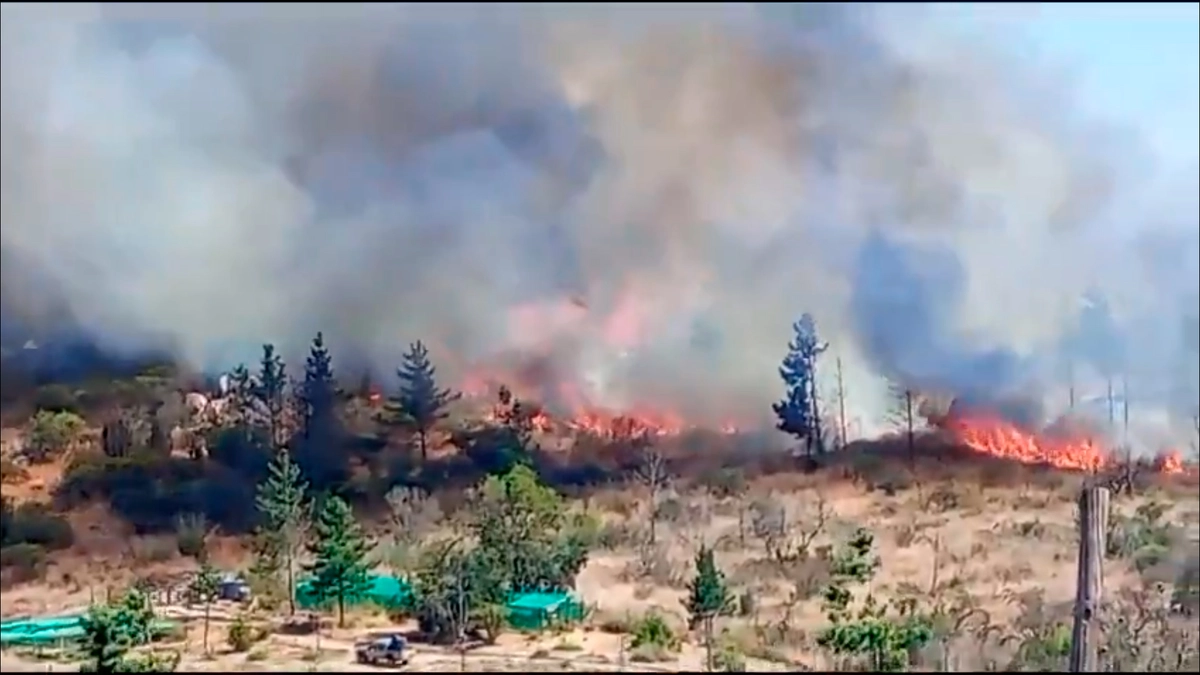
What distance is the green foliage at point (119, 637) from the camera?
18.5 ft

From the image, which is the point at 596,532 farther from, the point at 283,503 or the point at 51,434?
the point at 51,434

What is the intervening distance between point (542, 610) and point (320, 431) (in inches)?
50.7

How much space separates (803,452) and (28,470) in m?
3.45

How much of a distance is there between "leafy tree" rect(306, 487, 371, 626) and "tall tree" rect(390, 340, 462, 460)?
462 mm

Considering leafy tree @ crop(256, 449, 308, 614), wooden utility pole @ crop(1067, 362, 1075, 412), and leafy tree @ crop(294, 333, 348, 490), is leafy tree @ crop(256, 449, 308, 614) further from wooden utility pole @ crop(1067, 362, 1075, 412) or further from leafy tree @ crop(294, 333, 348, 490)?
wooden utility pole @ crop(1067, 362, 1075, 412)

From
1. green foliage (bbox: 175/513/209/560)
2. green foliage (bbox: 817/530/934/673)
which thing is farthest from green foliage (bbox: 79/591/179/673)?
green foliage (bbox: 817/530/934/673)

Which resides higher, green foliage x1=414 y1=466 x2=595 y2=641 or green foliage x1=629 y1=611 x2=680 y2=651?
green foliage x1=414 y1=466 x2=595 y2=641

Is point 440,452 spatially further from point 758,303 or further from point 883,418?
point 883,418

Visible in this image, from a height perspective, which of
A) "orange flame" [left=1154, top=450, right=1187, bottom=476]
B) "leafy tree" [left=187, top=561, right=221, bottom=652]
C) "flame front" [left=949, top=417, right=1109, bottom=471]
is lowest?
"leafy tree" [left=187, top=561, right=221, bottom=652]

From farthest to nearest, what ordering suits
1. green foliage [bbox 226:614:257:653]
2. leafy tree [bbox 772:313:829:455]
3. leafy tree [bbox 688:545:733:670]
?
leafy tree [bbox 772:313:829:455], leafy tree [bbox 688:545:733:670], green foliage [bbox 226:614:257:653]

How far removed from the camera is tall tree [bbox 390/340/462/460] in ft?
20.2

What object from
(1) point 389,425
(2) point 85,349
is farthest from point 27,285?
(1) point 389,425

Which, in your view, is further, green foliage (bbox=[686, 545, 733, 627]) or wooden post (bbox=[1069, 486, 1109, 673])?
green foliage (bbox=[686, 545, 733, 627])

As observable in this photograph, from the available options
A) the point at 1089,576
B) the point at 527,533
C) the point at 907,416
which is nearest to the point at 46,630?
the point at 527,533
